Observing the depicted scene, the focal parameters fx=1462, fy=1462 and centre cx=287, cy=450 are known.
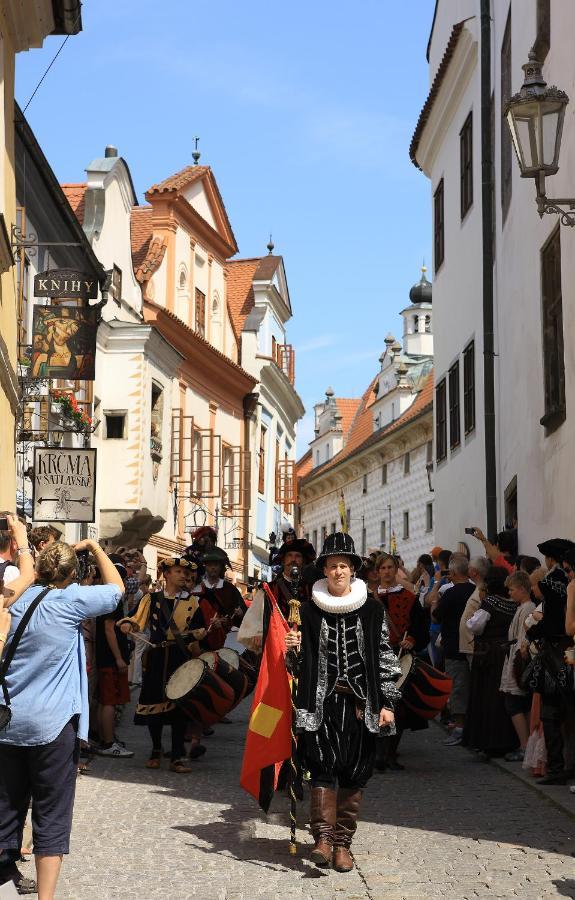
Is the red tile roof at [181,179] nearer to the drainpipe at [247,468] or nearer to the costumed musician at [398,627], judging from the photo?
the drainpipe at [247,468]

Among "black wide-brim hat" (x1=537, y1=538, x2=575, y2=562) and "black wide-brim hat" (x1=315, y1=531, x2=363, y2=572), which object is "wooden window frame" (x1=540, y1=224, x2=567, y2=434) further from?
"black wide-brim hat" (x1=315, y1=531, x2=363, y2=572)

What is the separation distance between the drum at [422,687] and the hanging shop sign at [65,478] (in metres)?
7.89

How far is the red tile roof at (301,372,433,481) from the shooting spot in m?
63.3

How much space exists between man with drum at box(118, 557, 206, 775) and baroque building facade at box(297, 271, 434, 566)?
43.0 metres

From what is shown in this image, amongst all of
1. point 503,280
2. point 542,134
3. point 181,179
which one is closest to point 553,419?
point 503,280

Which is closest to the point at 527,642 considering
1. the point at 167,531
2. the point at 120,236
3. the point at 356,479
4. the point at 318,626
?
the point at 318,626

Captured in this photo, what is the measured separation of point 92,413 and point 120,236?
4.75m

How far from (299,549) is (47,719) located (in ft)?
15.3

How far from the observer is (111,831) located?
30.1ft

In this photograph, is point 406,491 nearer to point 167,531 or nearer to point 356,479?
point 356,479

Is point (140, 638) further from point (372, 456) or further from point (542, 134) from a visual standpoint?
point (372, 456)

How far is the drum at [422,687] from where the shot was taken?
40.8 ft

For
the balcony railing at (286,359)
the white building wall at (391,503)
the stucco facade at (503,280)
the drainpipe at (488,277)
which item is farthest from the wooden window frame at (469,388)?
the white building wall at (391,503)

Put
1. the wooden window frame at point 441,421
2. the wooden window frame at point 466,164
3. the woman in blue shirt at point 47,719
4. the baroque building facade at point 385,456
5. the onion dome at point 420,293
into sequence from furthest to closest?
Result: 1. the onion dome at point 420,293
2. the baroque building facade at point 385,456
3. the wooden window frame at point 441,421
4. the wooden window frame at point 466,164
5. the woman in blue shirt at point 47,719
